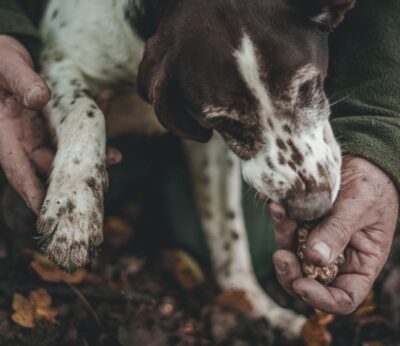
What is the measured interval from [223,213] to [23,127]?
1.31m

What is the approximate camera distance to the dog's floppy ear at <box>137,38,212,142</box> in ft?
7.14

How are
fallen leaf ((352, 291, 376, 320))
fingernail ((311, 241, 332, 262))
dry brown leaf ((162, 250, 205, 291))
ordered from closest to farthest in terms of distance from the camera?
fingernail ((311, 241, 332, 262)) < fallen leaf ((352, 291, 376, 320)) < dry brown leaf ((162, 250, 205, 291))

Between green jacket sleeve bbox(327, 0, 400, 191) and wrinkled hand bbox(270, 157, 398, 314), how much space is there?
92 mm

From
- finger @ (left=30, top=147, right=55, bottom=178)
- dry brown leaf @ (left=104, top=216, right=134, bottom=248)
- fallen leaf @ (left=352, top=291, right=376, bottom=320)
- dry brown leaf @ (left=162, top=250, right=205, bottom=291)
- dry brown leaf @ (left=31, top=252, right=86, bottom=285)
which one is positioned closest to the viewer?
finger @ (left=30, top=147, right=55, bottom=178)

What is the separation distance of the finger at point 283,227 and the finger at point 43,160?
956 millimetres

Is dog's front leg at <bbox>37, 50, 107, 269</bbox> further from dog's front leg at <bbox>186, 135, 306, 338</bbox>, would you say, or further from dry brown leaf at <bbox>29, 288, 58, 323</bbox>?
dog's front leg at <bbox>186, 135, 306, 338</bbox>

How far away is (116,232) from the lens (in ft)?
11.2

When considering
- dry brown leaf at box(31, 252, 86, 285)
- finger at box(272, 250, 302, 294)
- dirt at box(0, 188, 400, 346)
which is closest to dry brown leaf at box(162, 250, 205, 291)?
dirt at box(0, 188, 400, 346)

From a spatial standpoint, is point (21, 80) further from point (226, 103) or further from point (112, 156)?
point (226, 103)

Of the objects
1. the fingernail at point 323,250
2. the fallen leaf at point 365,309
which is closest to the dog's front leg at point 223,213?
the fallen leaf at point 365,309

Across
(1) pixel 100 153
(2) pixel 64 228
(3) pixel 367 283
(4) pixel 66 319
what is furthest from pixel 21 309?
(3) pixel 367 283

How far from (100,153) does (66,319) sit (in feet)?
2.64

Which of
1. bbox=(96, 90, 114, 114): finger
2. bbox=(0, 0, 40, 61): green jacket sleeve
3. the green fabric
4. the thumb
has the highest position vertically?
the green fabric

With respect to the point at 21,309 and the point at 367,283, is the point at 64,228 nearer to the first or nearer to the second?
the point at 21,309
